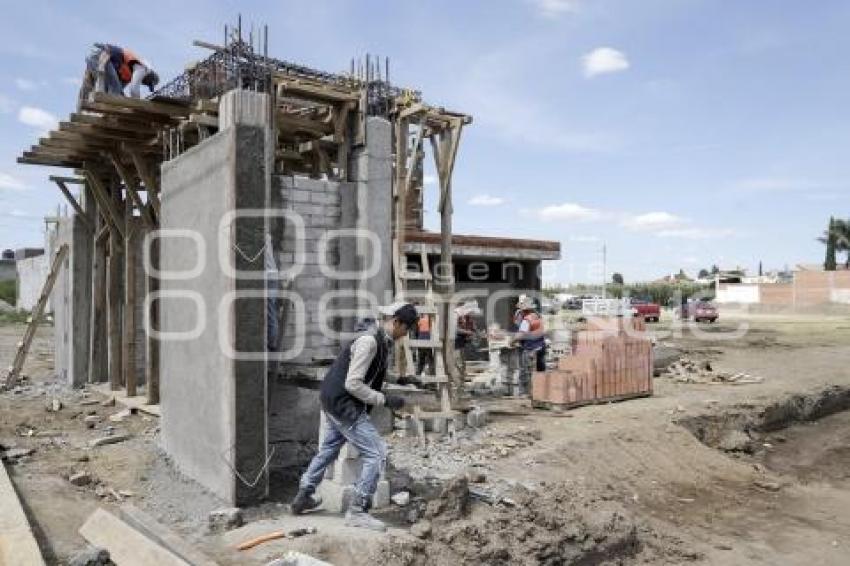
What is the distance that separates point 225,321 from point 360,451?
163 centimetres

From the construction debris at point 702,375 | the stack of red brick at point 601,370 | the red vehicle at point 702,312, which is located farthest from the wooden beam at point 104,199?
the red vehicle at point 702,312

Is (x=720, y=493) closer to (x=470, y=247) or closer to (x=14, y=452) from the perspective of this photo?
(x=14, y=452)

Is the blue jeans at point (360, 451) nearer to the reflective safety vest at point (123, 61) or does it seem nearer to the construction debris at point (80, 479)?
the construction debris at point (80, 479)

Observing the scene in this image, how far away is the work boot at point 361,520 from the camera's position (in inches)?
204

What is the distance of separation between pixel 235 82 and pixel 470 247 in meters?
7.93

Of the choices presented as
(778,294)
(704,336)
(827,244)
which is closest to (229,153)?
(704,336)

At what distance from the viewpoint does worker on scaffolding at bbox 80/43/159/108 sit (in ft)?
32.0

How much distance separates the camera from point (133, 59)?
9859 millimetres

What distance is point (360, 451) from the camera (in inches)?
211

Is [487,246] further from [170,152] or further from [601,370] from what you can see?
[170,152]

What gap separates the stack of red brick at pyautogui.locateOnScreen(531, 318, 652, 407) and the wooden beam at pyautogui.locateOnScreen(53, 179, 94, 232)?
334 inches

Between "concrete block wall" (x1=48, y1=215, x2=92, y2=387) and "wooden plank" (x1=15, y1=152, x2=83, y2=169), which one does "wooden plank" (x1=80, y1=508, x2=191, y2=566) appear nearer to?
"concrete block wall" (x1=48, y1=215, x2=92, y2=387)

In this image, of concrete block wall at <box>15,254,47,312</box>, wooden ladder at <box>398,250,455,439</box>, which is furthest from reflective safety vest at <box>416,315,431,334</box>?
concrete block wall at <box>15,254,47,312</box>

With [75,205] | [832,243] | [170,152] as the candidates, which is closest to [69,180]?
[75,205]
